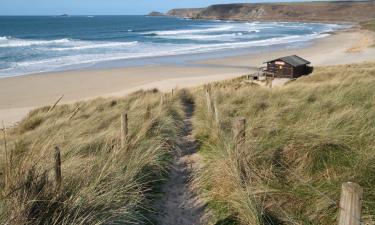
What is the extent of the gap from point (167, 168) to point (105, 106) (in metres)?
10.2

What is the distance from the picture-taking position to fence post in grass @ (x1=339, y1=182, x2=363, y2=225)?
3.05 metres

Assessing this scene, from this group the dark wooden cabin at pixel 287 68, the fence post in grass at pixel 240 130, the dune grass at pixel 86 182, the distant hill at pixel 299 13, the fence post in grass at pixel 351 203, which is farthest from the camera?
the distant hill at pixel 299 13

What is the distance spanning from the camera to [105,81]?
29.4m

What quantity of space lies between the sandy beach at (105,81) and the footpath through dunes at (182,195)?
12826 millimetres

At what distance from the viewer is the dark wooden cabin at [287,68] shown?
26148mm

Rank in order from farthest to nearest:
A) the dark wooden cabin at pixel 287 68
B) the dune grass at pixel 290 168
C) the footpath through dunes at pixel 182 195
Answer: the dark wooden cabin at pixel 287 68
the footpath through dunes at pixel 182 195
the dune grass at pixel 290 168

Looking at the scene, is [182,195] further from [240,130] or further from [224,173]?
[240,130]

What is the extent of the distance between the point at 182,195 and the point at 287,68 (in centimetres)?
2182

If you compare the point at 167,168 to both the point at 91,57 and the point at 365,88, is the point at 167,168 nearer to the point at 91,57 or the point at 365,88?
the point at 365,88

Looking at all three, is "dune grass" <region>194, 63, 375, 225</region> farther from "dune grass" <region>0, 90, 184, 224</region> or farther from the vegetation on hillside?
"dune grass" <region>0, 90, 184, 224</region>

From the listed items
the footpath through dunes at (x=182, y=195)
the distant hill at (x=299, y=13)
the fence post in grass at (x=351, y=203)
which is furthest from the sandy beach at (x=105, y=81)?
the distant hill at (x=299, y=13)

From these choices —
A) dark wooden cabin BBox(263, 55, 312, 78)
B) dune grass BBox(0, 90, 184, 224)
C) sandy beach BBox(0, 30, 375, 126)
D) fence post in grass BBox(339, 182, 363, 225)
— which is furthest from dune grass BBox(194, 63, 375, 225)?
dark wooden cabin BBox(263, 55, 312, 78)

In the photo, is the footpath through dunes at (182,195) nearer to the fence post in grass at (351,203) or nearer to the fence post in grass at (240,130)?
the fence post in grass at (240,130)

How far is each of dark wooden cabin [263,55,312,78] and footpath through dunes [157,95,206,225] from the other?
19.5m
